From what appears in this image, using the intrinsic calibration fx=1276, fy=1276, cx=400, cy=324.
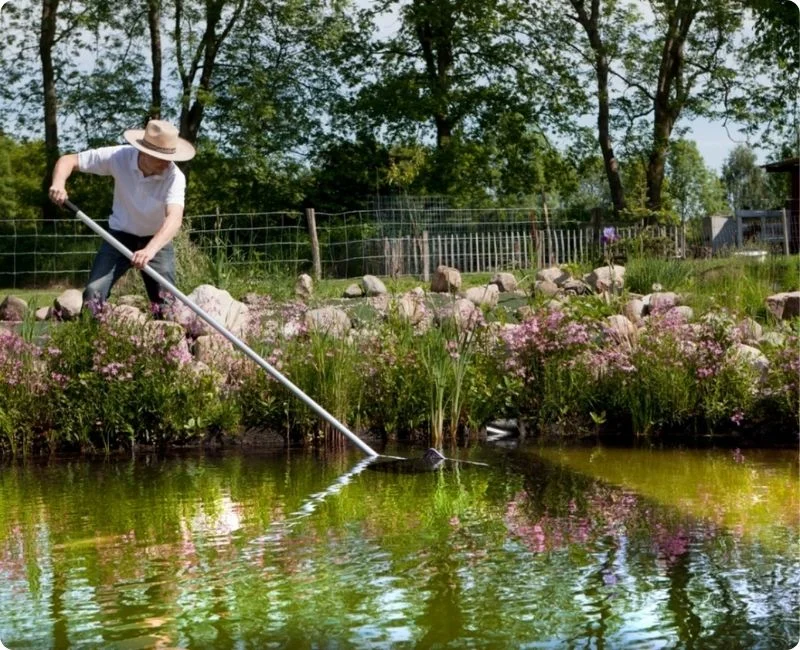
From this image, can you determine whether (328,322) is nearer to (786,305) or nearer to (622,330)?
(622,330)

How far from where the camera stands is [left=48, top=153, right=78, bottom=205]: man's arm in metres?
7.11

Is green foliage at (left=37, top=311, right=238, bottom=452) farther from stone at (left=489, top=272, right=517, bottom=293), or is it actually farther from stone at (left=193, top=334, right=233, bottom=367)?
stone at (left=489, top=272, right=517, bottom=293)

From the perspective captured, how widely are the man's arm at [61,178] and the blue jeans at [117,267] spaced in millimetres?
447

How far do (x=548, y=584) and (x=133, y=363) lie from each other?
3.80 meters

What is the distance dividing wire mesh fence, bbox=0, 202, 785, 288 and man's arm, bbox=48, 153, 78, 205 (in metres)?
8.00

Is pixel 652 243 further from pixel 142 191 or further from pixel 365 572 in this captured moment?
pixel 365 572

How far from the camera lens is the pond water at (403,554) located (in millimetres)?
3830

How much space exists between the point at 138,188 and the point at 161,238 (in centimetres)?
64

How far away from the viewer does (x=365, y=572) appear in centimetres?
451

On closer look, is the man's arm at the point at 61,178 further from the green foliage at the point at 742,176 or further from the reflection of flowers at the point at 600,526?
the green foliage at the point at 742,176

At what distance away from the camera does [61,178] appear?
23.7ft

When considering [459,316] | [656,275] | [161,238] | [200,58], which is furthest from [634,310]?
[200,58]

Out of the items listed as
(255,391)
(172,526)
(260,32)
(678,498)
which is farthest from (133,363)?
(260,32)

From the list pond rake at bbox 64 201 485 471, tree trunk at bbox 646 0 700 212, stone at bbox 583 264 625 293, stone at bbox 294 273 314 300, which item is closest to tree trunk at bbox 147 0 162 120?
tree trunk at bbox 646 0 700 212
